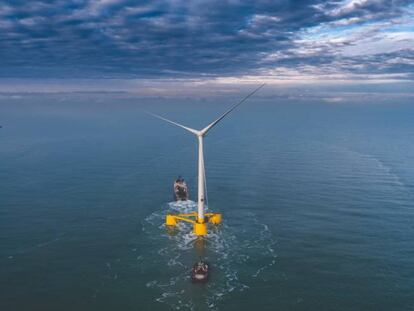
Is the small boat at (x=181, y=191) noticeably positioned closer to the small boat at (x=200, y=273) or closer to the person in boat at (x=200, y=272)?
the person in boat at (x=200, y=272)

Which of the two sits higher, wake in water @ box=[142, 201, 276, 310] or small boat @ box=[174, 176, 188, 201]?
small boat @ box=[174, 176, 188, 201]

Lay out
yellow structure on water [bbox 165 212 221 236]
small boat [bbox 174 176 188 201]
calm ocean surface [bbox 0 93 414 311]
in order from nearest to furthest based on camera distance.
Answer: calm ocean surface [bbox 0 93 414 311]
yellow structure on water [bbox 165 212 221 236]
small boat [bbox 174 176 188 201]

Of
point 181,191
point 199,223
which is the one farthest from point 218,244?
point 181,191

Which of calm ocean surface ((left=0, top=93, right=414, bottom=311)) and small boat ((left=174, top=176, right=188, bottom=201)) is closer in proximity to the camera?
calm ocean surface ((left=0, top=93, right=414, bottom=311))

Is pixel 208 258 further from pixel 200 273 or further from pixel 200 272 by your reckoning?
pixel 200 273

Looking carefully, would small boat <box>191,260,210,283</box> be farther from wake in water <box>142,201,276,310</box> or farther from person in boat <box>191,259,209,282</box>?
wake in water <box>142,201,276,310</box>

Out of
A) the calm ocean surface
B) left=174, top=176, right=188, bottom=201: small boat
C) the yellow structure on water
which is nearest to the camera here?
the calm ocean surface

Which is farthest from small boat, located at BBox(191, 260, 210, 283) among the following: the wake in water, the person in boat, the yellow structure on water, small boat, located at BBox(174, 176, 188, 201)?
small boat, located at BBox(174, 176, 188, 201)
